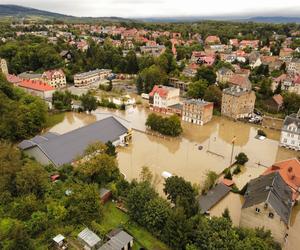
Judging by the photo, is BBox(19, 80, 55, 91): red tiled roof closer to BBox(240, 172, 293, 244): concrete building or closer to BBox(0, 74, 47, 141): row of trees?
BBox(0, 74, 47, 141): row of trees

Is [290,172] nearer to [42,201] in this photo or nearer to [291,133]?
[291,133]

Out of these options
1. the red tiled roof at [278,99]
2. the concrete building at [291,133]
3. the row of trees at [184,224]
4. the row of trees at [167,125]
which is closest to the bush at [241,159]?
the concrete building at [291,133]

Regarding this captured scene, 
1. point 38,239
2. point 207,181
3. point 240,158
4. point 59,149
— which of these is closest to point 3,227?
point 38,239

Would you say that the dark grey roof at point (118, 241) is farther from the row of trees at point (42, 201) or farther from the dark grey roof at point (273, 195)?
the dark grey roof at point (273, 195)

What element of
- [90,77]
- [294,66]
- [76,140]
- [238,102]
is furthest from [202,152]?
[294,66]

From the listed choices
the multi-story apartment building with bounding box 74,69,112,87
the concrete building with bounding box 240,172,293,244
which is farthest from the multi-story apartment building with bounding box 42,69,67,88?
the concrete building with bounding box 240,172,293,244

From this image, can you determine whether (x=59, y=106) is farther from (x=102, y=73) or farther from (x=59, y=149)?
(x=102, y=73)
